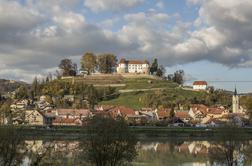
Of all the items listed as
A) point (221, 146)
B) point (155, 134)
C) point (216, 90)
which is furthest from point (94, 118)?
point (216, 90)

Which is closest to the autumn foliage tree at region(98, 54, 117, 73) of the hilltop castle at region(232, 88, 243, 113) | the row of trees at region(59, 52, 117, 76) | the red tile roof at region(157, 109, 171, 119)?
the row of trees at region(59, 52, 117, 76)

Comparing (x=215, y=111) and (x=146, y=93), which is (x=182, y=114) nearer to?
(x=215, y=111)

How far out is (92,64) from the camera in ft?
609

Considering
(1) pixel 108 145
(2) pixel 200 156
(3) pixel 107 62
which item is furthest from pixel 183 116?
(1) pixel 108 145

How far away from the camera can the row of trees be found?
183 m

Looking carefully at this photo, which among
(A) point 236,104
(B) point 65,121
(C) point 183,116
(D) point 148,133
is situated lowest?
(D) point 148,133

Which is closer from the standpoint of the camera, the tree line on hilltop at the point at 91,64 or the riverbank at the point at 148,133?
the riverbank at the point at 148,133

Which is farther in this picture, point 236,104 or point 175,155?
point 236,104

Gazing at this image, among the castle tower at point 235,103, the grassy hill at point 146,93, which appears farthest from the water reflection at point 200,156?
the grassy hill at point 146,93

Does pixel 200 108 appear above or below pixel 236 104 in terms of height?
below

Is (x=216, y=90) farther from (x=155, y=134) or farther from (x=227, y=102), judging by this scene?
(x=155, y=134)

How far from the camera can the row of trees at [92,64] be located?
18269 centimetres

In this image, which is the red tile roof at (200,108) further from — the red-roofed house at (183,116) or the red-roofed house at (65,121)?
the red-roofed house at (65,121)

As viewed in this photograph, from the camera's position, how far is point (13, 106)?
455 feet
